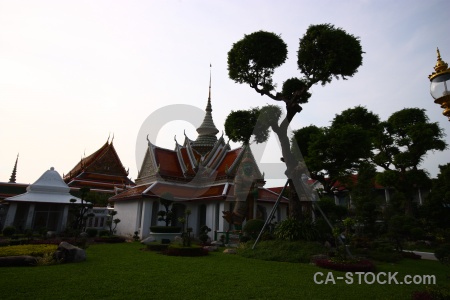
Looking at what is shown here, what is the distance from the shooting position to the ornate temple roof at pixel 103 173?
103ft

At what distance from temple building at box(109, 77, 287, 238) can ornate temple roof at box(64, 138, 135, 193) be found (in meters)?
8.60

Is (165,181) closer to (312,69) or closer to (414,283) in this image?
(312,69)

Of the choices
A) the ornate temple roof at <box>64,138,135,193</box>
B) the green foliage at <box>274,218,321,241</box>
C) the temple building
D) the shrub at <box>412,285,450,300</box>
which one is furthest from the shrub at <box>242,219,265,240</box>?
the ornate temple roof at <box>64,138,135,193</box>

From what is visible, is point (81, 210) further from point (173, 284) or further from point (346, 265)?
point (346, 265)

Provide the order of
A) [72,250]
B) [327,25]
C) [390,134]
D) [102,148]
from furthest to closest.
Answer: [102,148], [390,134], [327,25], [72,250]

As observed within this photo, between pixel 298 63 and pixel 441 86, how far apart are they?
11222mm

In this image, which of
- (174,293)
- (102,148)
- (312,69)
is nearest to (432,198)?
(312,69)

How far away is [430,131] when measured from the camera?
2500 centimetres

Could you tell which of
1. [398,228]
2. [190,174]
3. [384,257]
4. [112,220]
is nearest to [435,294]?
[384,257]

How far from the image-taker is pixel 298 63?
14.4m

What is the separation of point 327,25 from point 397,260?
1123cm

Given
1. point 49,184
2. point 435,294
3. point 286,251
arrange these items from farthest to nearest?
point 49,184, point 286,251, point 435,294

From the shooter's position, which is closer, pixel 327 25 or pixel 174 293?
pixel 174 293

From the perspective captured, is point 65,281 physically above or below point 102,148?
below
